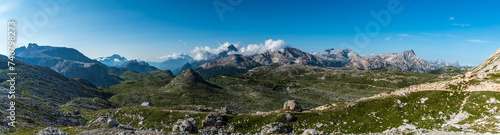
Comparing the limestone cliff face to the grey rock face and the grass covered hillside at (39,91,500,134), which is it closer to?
the grass covered hillside at (39,91,500,134)

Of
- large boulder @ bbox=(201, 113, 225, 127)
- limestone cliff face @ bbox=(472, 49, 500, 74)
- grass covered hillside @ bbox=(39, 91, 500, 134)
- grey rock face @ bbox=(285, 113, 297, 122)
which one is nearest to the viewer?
grass covered hillside @ bbox=(39, 91, 500, 134)

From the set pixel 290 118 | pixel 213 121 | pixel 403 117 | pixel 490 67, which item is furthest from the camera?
pixel 490 67

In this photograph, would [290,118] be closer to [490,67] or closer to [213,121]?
[213,121]

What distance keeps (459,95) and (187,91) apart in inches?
7415

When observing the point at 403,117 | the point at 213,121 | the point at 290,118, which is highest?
the point at 403,117

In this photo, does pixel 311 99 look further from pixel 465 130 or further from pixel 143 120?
pixel 465 130

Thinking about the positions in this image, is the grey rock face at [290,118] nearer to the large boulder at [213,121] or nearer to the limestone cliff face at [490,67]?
the large boulder at [213,121]

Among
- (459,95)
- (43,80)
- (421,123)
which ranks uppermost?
(43,80)

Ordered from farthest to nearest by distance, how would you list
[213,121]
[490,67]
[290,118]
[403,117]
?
[490,67] → [213,121] → [290,118] → [403,117]

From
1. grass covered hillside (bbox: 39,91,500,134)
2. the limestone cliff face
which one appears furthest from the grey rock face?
the limestone cliff face

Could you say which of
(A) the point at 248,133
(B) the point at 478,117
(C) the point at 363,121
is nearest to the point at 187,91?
(A) the point at 248,133

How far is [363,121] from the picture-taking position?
133 feet

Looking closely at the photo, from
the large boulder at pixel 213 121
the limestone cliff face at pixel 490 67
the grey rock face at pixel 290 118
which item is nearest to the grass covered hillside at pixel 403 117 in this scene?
the grey rock face at pixel 290 118

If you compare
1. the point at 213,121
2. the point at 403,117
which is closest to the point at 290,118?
the point at 213,121
